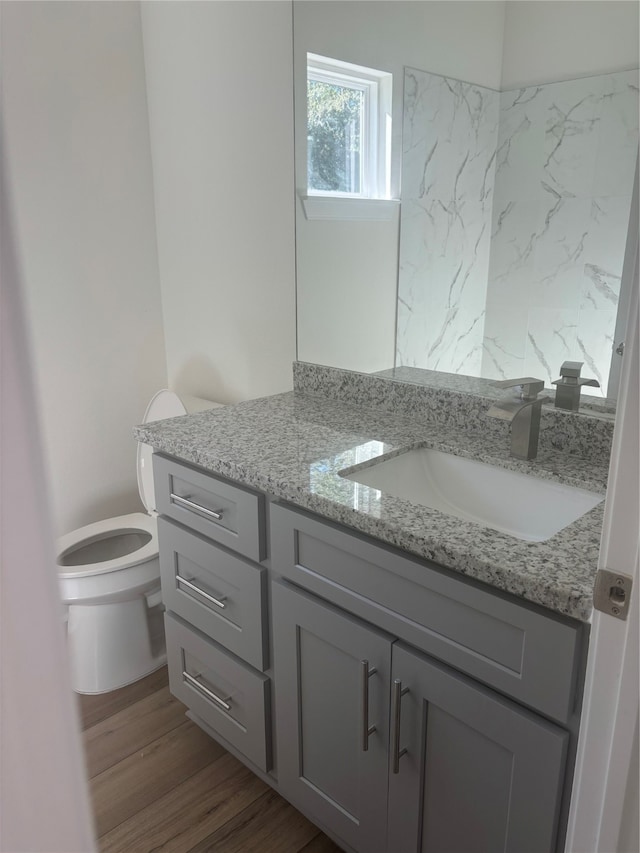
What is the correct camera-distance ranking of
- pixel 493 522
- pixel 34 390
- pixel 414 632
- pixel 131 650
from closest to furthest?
pixel 34 390
pixel 414 632
pixel 493 522
pixel 131 650

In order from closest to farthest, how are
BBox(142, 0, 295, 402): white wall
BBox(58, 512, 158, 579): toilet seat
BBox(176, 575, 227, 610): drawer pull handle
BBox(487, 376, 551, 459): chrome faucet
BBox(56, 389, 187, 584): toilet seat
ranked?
BBox(487, 376, 551, 459): chrome faucet → BBox(176, 575, 227, 610): drawer pull handle → BBox(142, 0, 295, 402): white wall → BBox(58, 512, 158, 579): toilet seat → BBox(56, 389, 187, 584): toilet seat

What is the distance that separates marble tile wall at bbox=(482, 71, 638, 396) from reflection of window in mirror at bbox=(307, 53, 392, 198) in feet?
1.16

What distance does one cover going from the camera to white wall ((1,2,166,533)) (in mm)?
2096

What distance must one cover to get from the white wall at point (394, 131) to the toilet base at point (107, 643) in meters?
1.00

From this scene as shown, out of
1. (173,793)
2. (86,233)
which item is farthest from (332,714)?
(86,233)

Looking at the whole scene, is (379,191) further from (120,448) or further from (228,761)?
(228,761)

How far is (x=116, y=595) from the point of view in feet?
6.63

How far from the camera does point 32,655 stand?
0.31m

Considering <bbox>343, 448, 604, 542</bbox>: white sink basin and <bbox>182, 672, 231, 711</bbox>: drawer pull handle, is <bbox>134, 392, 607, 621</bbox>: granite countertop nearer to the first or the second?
<bbox>343, 448, 604, 542</bbox>: white sink basin

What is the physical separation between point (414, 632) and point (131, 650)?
1331mm

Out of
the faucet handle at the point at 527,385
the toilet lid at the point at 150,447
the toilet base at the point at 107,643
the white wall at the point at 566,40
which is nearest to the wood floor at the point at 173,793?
the toilet base at the point at 107,643

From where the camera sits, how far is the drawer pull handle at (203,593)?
159cm

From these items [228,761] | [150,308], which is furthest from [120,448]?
[228,761]

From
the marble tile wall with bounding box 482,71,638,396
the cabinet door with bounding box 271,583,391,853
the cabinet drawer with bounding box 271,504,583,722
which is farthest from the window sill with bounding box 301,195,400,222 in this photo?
the cabinet door with bounding box 271,583,391,853
